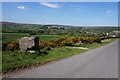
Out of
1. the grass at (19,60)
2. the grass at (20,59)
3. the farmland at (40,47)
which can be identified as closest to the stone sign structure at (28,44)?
the farmland at (40,47)

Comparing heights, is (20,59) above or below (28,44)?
below

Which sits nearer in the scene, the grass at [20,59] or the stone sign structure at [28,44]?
the grass at [20,59]

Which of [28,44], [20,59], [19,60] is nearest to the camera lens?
[19,60]

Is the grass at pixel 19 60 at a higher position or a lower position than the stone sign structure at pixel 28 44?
lower

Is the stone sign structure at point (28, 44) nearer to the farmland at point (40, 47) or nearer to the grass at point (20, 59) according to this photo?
the farmland at point (40, 47)

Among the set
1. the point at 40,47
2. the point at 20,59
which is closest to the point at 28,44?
the point at 20,59

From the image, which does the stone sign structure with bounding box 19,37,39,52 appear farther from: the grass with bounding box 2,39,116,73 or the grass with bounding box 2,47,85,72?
the grass with bounding box 2,47,85,72

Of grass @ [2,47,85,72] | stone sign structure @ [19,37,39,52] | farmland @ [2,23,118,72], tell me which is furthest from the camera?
stone sign structure @ [19,37,39,52]

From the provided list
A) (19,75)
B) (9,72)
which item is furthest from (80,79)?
(9,72)

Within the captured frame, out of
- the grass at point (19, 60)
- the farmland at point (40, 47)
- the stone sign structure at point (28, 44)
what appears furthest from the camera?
the stone sign structure at point (28, 44)

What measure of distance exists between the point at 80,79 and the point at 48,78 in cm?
123

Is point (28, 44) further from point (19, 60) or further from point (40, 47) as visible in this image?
point (40, 47)

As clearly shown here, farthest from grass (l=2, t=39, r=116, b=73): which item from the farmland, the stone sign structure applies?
the stone sign structure

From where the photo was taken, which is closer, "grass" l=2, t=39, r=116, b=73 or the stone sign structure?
"grass" l=2, t=39, r=116, b=73
